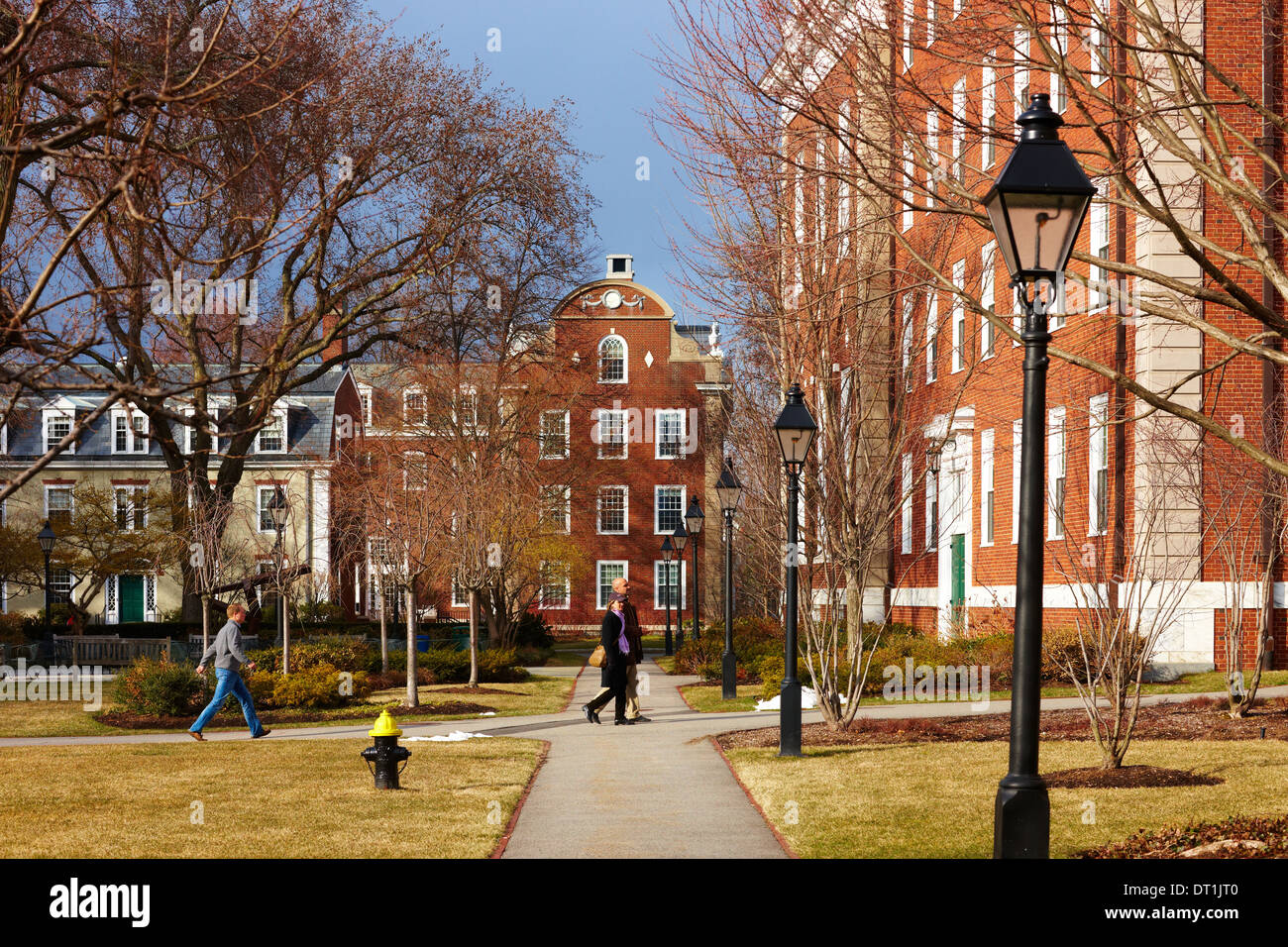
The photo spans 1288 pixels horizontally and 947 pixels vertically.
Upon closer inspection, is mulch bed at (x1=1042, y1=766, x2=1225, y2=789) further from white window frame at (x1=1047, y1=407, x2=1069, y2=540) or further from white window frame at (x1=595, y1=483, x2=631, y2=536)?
white window frame at (x1=595, y1=483, x2=631, y2=536)

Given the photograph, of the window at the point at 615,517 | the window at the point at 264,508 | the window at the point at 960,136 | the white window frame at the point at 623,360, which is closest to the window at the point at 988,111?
the window at the point at 960,136

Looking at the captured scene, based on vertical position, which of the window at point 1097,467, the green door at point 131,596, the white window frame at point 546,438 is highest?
the white window frame at point 546,438

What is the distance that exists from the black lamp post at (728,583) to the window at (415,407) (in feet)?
46.7

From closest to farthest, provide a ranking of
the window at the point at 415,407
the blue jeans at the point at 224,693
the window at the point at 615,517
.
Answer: the blue jeans at the point at 224,693 < the window at the point at 415,407 < the window at the point at 615,517

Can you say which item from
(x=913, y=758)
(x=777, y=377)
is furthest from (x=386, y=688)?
(x=913, y=758)

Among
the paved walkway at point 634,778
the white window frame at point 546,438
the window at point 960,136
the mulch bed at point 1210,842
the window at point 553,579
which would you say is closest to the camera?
the mulch bed at point 1210,842

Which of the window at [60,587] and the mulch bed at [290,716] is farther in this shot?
the window at [60,587]

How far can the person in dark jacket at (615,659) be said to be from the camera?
17750mm

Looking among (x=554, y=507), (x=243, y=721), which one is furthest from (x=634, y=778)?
(x=554, y=507)

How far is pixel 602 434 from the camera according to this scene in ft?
180

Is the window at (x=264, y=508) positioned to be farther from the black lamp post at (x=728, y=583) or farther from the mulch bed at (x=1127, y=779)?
the mulch bed at (x=1127, y=779)

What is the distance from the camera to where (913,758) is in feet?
44.5

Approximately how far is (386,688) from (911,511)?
13.9 m
